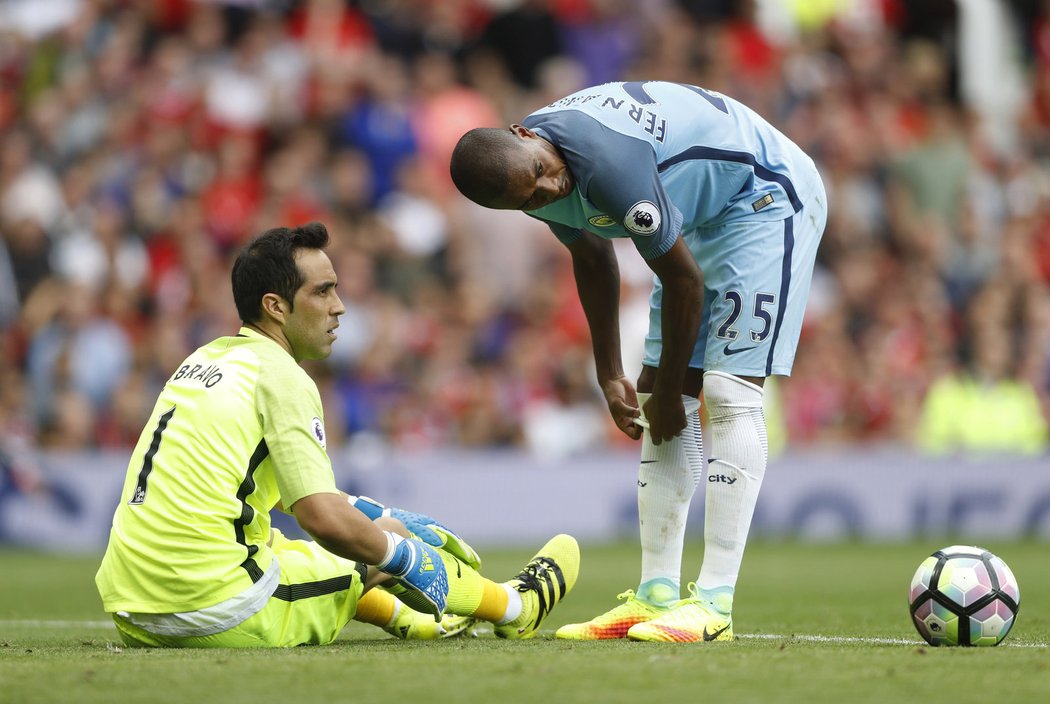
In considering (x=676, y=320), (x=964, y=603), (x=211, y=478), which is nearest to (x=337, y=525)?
(x=211, y=478)

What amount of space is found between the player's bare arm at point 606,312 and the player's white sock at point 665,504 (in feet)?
0.29

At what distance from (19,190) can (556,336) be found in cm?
524

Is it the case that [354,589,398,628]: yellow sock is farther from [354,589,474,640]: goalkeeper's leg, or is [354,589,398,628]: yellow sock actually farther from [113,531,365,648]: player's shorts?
[113,531,365,648]: player's shorts

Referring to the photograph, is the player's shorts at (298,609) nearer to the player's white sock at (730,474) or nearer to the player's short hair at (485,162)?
the player's white sock at (730,474)

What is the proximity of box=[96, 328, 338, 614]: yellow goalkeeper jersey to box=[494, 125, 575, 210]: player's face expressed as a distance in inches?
40.7

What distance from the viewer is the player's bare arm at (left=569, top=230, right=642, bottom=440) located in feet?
21.4

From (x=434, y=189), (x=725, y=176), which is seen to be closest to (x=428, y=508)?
(x=434, y=189)

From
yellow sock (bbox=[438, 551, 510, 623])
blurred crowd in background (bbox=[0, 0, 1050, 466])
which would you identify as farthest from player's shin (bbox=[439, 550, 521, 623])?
blurred crowd in background (bbox=[0, 0, 1050, 466])

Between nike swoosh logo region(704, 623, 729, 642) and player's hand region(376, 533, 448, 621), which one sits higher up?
player's hand region(376, 533, 448, 621)

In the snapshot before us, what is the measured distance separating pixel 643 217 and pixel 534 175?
0.43 metres

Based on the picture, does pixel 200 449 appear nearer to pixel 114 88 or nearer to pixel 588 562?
pixel 588 562

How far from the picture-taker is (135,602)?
18.6 ft

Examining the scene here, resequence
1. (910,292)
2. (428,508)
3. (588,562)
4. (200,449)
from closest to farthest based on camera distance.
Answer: (200,449)
(588,562)
(428,508)
(910,292)

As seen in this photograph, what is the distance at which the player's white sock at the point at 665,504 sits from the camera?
6.49 metres
